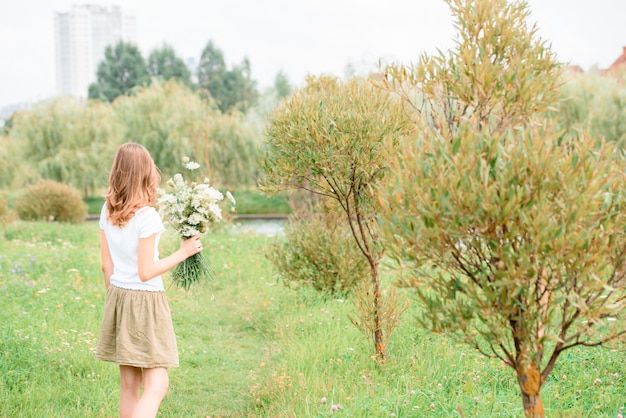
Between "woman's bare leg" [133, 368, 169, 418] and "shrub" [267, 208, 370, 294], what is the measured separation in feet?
14.7

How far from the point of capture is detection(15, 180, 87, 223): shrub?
18.9 m

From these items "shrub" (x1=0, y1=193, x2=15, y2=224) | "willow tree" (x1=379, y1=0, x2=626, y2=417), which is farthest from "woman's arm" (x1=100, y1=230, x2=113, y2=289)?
"shrub" (x1=0, y1=193, x2=15, y2=224)

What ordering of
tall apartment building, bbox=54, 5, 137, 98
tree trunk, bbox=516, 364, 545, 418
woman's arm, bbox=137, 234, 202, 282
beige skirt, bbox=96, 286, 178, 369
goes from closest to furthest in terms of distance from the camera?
tree trunk, bbox=516, 364, 545, 418 → woman's arm, bbox=137, 234, 202, 282 → beige skirt, bbox=96, 286, 178, 369 → tall apartment building, bbox=54, 5, 137, 98

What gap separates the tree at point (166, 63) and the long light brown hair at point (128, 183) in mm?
52678

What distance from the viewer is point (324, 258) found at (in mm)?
8570

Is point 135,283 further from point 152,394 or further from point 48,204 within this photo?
point 48,204

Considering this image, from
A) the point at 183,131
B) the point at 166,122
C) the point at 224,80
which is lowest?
the point at 183,131

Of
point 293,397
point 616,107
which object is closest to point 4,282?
point 293,397

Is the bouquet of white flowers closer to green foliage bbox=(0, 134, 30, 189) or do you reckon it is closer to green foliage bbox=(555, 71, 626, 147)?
green foliage bbox=(555, 71, 626, 147)

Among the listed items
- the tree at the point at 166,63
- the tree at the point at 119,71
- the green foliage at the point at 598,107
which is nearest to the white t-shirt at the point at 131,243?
the green foliage at the point at 598,107

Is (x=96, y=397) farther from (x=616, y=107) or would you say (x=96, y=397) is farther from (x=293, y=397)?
(x=616, y=107)

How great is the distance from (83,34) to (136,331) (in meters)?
203

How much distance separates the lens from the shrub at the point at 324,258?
8.48 meters

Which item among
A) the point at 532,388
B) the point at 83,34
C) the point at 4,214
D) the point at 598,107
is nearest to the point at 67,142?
Result: the point at 4,214
